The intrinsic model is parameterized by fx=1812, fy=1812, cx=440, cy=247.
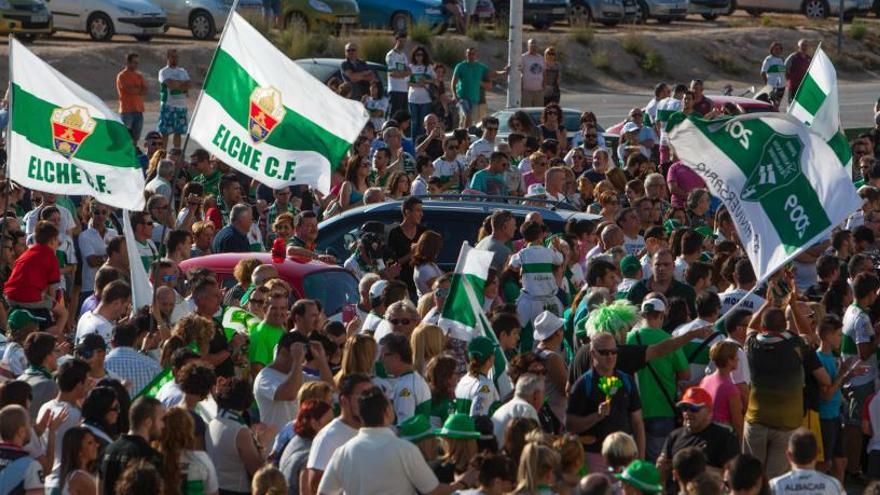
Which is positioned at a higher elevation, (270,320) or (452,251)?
(270,320)

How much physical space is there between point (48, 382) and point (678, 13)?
3764 centimetres

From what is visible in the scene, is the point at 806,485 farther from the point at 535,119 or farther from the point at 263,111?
the point at 535,119

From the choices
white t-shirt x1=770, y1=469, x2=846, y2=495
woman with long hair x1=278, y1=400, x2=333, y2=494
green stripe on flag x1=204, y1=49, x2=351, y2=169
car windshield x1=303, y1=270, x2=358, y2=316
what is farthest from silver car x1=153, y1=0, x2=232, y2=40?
white t-shirt x1=770, y1=469, x2=846, y2=495

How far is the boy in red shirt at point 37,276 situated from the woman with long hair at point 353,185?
3856mm

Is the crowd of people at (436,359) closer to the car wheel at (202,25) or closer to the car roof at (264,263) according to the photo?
the car roof at (264,263)

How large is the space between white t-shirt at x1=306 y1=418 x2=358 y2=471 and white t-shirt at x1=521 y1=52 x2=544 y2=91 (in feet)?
64.8

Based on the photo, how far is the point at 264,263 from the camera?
13.6 m

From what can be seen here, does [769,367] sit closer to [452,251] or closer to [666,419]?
[666,419]

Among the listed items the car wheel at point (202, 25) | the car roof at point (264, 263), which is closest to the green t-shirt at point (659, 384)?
the car roof at point (264, 263)

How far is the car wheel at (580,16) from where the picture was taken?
4403 cm

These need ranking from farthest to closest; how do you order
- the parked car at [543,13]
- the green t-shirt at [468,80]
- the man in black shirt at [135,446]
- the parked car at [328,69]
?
the parked car at [543,13] → the parked car at [328,69] → the green t-shirt at [468,80] → the man in black shirt at [135,446]

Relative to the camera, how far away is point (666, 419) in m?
11.4

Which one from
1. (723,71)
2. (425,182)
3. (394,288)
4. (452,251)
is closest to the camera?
(394,288)

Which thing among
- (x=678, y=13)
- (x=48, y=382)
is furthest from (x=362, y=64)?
(x=678, y=13)
